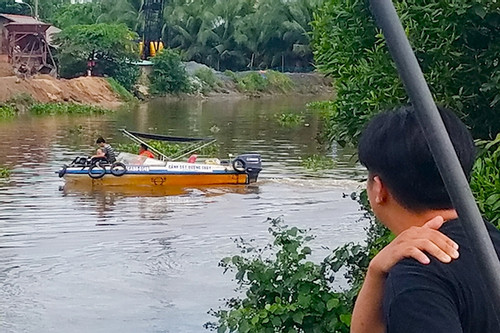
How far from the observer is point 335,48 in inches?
211

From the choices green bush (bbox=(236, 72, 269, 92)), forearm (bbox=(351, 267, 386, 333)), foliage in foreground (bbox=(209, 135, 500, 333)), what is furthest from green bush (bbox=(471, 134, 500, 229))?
green bush (bbox=(236, 72, 269, 92))

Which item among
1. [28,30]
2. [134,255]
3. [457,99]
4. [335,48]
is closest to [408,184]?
[457,99]

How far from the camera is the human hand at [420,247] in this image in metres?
1.71

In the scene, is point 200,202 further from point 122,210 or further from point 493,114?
point 493,114

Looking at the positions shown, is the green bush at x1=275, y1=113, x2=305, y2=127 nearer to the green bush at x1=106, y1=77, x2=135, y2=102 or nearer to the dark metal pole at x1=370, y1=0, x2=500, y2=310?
the green bush at x1=106, y1=77, x2=135, y2=102

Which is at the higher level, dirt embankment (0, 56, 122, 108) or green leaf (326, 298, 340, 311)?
green leaf (326, 298, 340, 311)

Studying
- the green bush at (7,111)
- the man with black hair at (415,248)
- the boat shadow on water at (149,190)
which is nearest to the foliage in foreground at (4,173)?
the boat shadow on water at (149,190)

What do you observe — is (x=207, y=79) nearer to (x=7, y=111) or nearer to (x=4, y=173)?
(x=7, y=111)

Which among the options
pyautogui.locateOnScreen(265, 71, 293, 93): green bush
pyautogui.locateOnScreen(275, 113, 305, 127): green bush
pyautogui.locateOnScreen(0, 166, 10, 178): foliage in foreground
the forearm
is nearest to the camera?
the forearm

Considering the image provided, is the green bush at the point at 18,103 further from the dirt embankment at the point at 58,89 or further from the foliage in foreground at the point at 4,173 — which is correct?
the foliage in foreground at the point at 4,173

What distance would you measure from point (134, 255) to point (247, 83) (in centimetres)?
4403

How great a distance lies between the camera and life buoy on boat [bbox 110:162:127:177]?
1894 centimetres

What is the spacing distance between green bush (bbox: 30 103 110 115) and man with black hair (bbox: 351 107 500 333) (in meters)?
37.8

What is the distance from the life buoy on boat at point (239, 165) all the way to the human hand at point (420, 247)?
57.2 ft
